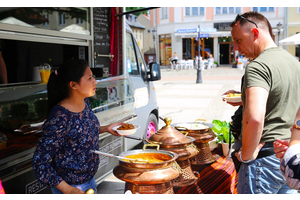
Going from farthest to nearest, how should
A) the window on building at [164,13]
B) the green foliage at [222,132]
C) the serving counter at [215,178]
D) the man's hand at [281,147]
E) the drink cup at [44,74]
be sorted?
the window on building at [164,13] < the drink cup at [44,74] < the green foliage at [222,132] < the serving counter at [215,178] < the man's hand at [281,147]

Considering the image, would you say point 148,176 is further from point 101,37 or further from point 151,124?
point 151,124

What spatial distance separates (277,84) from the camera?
1.95 metres

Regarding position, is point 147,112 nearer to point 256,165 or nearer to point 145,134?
point 145,134

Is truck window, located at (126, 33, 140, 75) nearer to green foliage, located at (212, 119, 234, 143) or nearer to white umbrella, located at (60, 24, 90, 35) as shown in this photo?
white umbrella, located at (60, 24, 90, 35)

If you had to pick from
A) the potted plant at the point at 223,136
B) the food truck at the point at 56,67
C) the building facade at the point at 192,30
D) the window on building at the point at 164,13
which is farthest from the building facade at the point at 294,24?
the potted plant at the point at 223,136

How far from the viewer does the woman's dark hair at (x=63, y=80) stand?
227 centimetres

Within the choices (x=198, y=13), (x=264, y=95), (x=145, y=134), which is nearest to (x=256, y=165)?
(x=264, y=95)

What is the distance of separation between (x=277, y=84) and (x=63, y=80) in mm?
1531

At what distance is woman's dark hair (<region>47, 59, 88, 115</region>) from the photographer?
7.43 ft

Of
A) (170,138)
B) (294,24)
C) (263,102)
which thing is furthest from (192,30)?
(263,102)

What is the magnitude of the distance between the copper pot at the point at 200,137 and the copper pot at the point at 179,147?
469mm

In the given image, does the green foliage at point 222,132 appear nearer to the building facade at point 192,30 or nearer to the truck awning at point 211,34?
the truck awning at point 211,34

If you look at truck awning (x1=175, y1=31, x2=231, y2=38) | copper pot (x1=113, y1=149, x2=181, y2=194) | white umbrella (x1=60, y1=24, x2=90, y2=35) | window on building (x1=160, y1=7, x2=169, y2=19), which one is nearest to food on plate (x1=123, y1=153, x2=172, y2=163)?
copper pot (x1=113, y1=149, x2=181, y2=194)

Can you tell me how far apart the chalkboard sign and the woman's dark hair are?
91.6 inches
